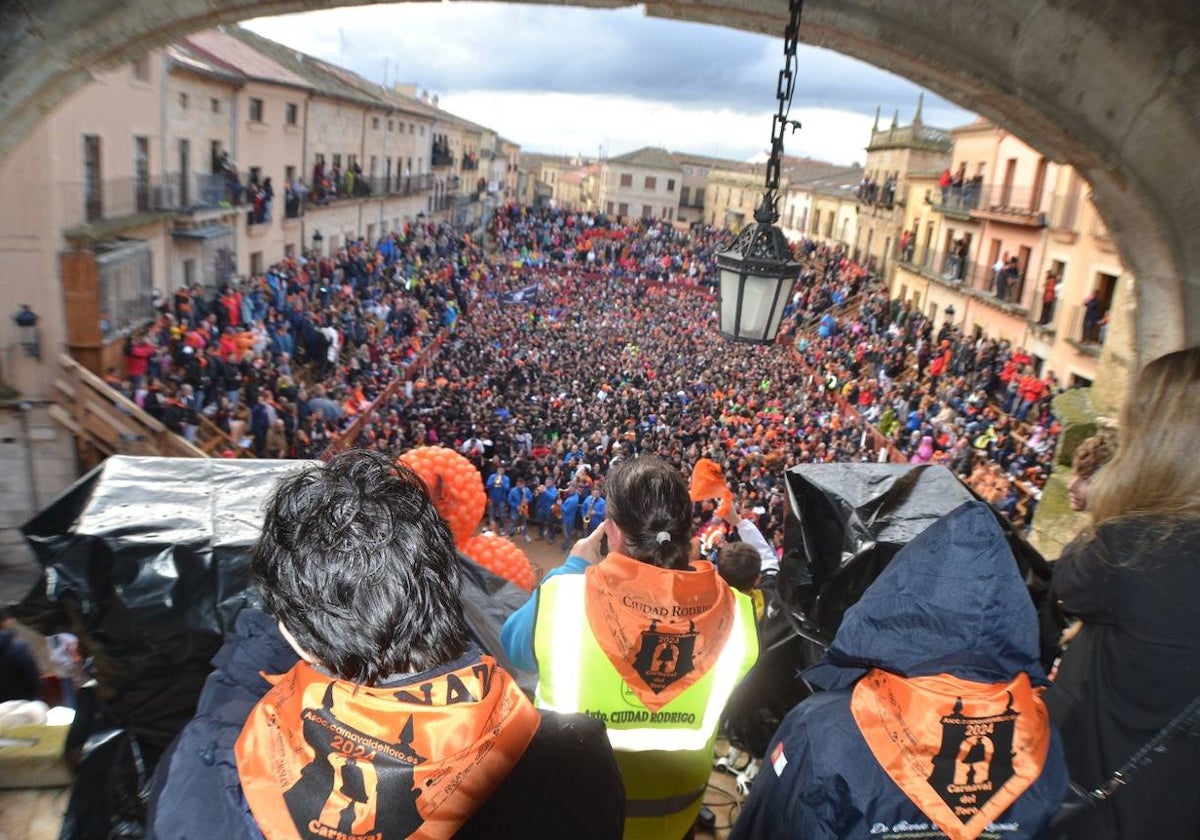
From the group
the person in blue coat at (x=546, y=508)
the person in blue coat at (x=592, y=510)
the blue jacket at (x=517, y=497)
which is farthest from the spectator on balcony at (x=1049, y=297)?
the blue jacket at (x=517, y=497)

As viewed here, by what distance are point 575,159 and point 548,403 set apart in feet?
326

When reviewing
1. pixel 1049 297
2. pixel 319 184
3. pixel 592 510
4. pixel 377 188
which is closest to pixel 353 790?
pixel 592 510

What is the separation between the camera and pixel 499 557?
14.3 ft

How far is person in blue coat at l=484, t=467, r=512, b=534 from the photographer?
1317 centimetres

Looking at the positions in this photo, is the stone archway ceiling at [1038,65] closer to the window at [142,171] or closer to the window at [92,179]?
the window at [92,179]

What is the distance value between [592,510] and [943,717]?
33.5 ft

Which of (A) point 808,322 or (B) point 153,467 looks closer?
(B) point 153,467

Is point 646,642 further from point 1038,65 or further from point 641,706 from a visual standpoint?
point 1038,65

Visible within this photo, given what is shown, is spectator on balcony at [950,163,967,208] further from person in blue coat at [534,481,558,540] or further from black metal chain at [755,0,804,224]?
black metal chain at [755,0,804,224]

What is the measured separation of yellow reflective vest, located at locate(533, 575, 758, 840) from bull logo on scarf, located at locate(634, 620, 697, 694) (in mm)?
67

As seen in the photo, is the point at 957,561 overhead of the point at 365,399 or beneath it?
overhead

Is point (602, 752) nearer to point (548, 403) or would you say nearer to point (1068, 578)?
point (1068, 578)

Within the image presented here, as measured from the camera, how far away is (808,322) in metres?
30.0

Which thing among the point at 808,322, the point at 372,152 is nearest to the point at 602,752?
the point at 808,322
